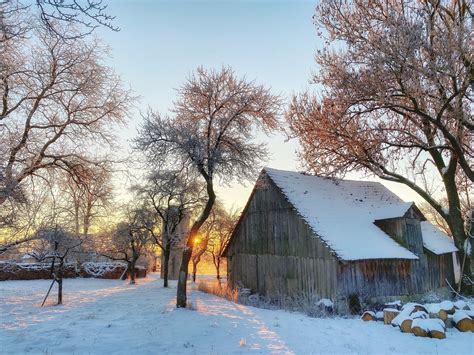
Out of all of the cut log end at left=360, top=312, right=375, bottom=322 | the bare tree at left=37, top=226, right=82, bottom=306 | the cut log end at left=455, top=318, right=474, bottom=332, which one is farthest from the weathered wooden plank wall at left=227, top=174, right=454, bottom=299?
the bare tree at left=37, top=226, right=82, bottom=306

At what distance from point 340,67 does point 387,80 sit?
277 centimetres

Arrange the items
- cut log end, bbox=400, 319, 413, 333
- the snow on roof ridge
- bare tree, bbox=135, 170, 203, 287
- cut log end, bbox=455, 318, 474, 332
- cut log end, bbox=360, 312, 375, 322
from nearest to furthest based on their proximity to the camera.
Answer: cut log end, bbox=400, 319, 413, 333 → cut log end, bbox=455, 318, 474, 332 → cut log end, bbox=360, 312, 375, 322 → the snow on roof ridge → bare tree, bbox=135, 170, 203, 287

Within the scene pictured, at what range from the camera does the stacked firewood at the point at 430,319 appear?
32.9 feet

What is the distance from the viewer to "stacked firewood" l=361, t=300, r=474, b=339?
32.9 ft

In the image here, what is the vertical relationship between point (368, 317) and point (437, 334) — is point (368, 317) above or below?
below

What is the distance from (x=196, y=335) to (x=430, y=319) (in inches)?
270

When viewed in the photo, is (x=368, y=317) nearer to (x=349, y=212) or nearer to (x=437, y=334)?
(x=437, y=334)

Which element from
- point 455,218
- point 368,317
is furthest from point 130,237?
point 455,218

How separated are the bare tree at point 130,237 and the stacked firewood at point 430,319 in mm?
20555

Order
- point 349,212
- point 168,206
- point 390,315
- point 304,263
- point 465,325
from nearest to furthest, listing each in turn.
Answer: point 465,325 < point 390,315 < point 304,263 < point 349,212 < point 168,206

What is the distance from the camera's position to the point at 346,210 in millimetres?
21141

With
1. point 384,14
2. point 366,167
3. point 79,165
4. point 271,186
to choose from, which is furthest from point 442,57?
point 79,165

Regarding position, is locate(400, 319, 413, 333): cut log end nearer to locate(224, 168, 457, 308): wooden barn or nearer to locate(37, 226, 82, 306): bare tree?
locate(224, 168, 457, 308): wooden barn

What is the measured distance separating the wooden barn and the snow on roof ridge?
6 centimetres
